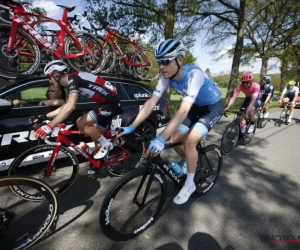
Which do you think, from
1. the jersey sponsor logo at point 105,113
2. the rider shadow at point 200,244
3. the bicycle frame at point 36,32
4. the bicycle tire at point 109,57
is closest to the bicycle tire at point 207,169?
the rider shadow at point 200,244

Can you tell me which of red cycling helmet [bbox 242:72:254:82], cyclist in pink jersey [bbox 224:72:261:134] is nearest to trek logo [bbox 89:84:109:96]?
cyclist in pink jersey [bbox 224:72:261:134]

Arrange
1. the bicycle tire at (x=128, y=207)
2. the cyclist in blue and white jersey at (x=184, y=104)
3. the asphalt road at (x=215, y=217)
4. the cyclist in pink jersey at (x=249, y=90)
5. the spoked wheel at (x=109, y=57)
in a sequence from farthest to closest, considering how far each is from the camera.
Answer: the spoked wheel at (x=109, y=57) < the cyclist in pink jersey at (x=249, y=90) < the cyclist in blue and white jersey at (x=184, y=104) < the asphalt road at (x=215, y=217) < the bicycle tire at (x=128, y=207)

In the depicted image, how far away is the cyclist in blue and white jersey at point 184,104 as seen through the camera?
2.44 meters

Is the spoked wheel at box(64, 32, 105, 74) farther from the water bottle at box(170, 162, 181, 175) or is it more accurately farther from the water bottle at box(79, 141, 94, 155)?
the water bottle at box(170, 162, 181, 175)

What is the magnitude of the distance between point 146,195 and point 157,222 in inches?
16.8

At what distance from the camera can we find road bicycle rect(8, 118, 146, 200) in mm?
2912

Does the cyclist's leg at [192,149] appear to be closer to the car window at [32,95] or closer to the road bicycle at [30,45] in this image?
the car window at [32,95]

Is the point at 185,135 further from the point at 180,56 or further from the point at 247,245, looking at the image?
the point at 247,245

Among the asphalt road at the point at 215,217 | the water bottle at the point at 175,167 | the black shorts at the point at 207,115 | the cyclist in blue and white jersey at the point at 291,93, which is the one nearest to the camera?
the asphalt road at the point at 215,217

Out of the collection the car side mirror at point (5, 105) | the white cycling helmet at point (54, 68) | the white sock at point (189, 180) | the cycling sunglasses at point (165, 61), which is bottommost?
the white sock at point (189, 180)

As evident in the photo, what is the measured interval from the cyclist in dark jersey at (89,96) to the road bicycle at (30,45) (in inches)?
39.8

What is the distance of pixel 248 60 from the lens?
27.9 meters

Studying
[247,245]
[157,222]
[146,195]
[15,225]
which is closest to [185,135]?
[146,195]

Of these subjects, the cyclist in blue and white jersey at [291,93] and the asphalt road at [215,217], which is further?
the cyclist in blue and white jersey at [291,93]
